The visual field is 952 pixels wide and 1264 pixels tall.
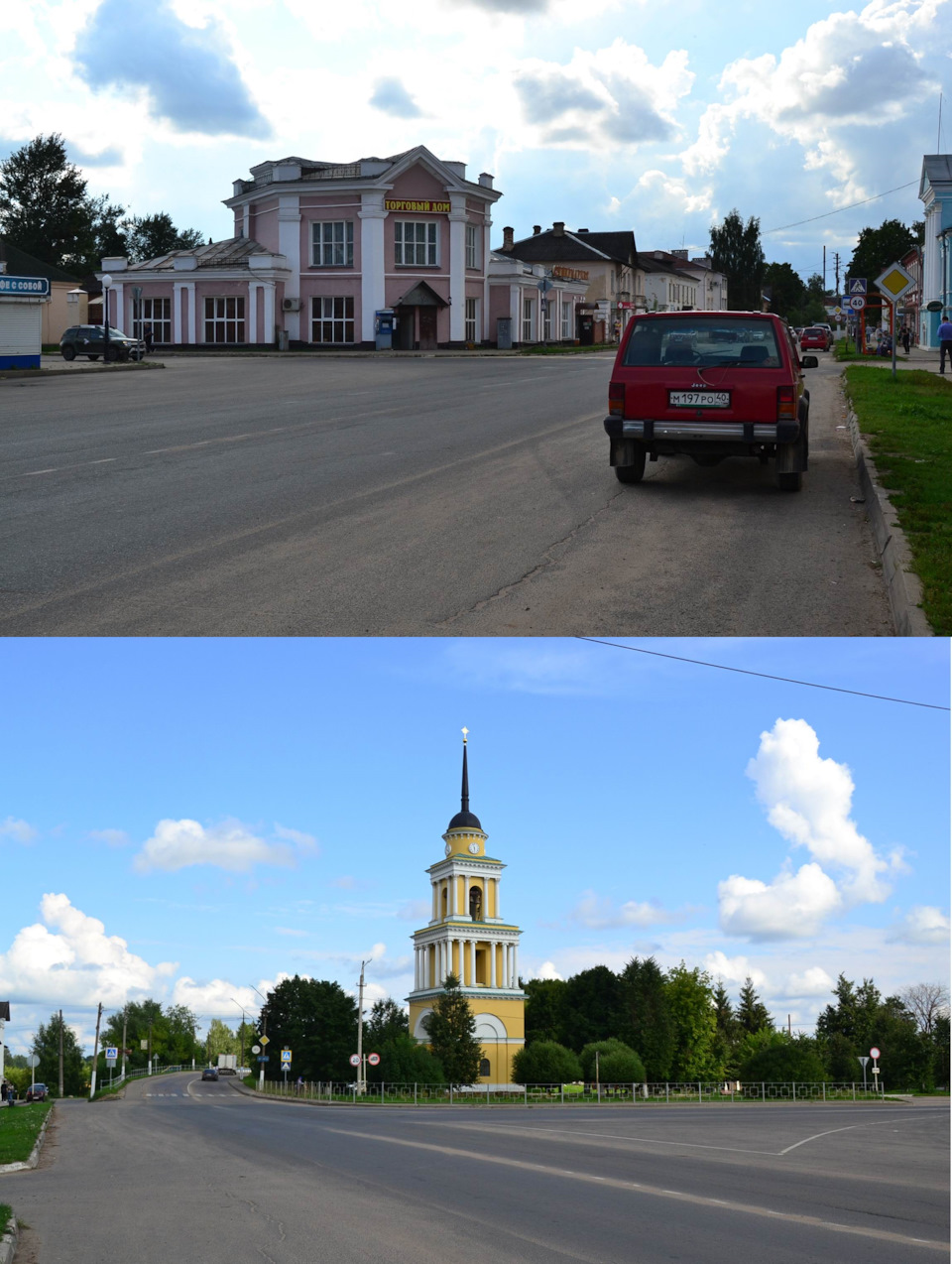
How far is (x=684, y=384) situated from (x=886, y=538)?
439 centimetres

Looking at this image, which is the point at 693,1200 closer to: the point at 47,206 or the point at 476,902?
the point at 476,902

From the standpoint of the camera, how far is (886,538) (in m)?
12.9

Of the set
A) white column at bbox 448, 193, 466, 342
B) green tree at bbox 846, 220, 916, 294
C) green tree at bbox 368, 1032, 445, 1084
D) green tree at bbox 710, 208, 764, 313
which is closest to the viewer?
green tree at bbox 368, 1032, 445, 1084

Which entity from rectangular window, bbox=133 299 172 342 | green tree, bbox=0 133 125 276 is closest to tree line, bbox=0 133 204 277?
green tree, bbox=0 133 125 276

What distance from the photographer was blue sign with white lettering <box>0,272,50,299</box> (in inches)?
1802

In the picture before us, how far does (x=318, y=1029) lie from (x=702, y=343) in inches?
2736

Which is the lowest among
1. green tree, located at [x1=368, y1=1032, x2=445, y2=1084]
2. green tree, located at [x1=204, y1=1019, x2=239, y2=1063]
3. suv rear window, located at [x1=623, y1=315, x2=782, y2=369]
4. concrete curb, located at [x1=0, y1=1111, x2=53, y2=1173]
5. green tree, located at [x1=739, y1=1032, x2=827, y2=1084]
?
green tree, located at [x1=204, y1=1019, x2=239, y2=1063]

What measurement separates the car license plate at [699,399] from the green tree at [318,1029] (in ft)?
212

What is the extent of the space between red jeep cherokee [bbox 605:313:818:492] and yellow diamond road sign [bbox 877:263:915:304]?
47.7 feet

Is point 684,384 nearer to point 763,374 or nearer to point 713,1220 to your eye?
point 763,374

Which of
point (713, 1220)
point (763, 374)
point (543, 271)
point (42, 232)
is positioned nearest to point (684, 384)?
point (763, 374)

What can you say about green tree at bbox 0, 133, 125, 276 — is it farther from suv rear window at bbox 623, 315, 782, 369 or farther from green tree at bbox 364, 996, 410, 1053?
Answer: suv rear window at bbox 623, 315, 782, 369

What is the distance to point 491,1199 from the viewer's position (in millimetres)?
12711

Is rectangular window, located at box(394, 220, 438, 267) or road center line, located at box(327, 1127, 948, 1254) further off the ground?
rectangular window, located at box(394, 220, 438, 267)
